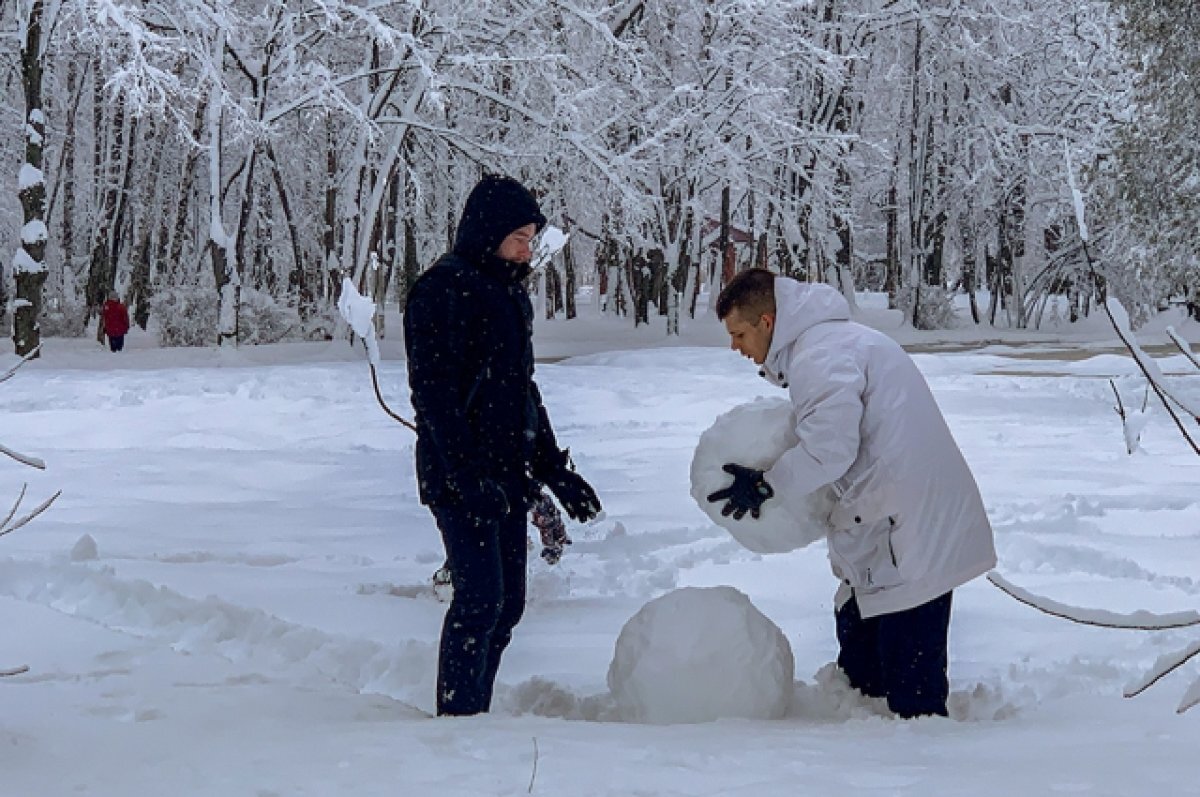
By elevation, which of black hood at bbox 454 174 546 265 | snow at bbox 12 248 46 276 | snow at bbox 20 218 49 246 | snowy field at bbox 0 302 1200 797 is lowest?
snowy field at bbox 0 302 1200 797

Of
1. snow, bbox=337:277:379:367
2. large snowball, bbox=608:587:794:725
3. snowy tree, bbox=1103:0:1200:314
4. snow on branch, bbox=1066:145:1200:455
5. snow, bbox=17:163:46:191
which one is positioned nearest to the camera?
snow on branch, bbox=1066:145:1200:455

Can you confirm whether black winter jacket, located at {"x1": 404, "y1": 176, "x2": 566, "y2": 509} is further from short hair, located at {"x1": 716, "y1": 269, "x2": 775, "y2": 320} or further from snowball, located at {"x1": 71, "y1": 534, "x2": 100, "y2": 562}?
snowball, located at {"x1": 71, "y1": 534, "x2": 100, "y2": 562}

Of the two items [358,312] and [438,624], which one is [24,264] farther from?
[358,312]

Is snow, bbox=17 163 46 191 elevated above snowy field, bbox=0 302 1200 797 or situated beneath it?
elevated above

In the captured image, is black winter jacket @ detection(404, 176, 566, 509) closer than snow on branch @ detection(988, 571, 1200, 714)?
No

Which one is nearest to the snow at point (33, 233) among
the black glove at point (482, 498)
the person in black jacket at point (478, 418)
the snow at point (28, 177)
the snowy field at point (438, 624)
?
the snow at point (28, 177)

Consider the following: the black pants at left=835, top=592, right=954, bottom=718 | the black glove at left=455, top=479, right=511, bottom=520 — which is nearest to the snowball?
the black glove at left=455, top=479, right=511, bottom=520

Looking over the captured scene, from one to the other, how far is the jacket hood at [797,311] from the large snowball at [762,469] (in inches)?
7.0

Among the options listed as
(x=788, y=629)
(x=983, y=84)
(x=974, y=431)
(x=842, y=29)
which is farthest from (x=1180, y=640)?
(x=983, y=84)

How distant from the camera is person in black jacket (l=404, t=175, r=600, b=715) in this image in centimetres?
374

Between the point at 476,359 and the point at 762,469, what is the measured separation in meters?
0.95

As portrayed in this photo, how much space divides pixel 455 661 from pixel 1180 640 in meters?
2.92

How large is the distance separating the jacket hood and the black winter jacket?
784 millimetres

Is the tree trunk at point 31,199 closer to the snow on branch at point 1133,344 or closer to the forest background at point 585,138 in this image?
the forest background at point 585,138
